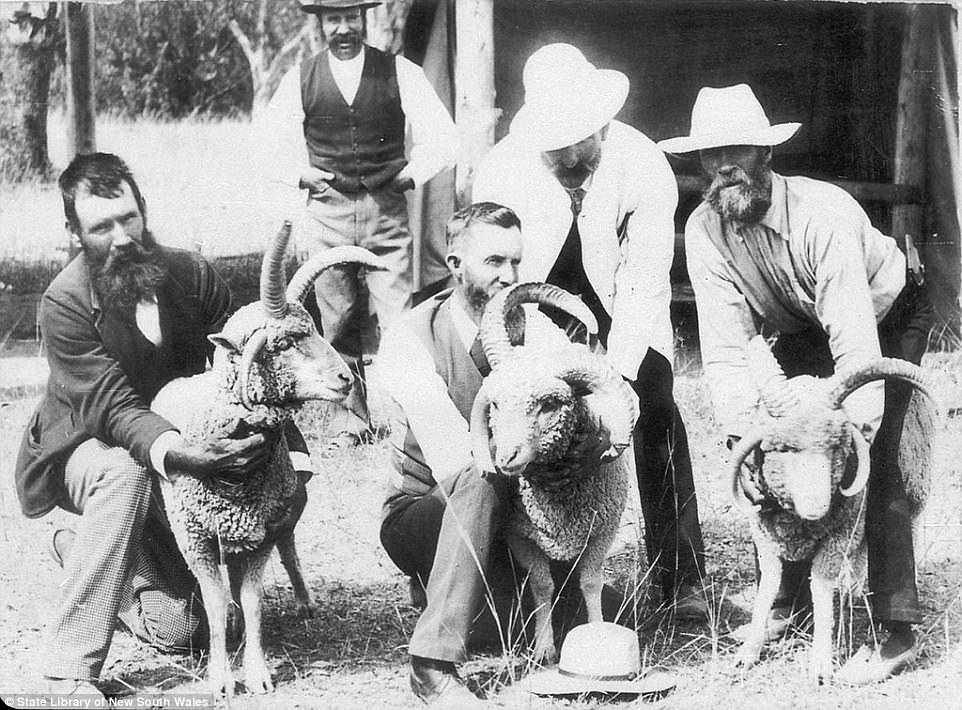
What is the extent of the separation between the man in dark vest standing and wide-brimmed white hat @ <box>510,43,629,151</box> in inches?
16.5

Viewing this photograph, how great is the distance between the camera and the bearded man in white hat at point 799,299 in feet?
19.5

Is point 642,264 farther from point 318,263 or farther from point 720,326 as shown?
point 318,263

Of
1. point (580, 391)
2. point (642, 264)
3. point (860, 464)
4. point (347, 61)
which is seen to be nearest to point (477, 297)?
point (580, 391)

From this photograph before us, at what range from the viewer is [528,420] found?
209 inches

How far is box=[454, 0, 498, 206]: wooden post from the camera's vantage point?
239 inches

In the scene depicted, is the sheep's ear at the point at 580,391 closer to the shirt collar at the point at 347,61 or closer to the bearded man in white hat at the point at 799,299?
the bearded man in white hat at the point at 799,299

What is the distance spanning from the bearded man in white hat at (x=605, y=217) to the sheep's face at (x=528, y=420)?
78 cm

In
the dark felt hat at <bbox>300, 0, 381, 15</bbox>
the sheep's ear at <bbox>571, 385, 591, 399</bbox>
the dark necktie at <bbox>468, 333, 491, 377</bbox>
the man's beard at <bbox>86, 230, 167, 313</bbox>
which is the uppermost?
the dark felt hat at <bbox>300, 0, 381, 15</bbox>

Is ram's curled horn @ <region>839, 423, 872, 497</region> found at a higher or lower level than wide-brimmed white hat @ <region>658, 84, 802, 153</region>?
lower

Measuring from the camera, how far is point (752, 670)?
19.1 ft

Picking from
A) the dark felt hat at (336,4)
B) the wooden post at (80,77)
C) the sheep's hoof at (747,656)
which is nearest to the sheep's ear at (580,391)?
the sheep's hoof at (747,656)

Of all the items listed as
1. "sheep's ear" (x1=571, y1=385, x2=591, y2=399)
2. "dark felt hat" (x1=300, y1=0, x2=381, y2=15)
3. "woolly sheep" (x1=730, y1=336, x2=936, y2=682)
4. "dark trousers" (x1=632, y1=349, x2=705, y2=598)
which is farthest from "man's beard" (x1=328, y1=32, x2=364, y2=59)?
"woolly sheep" (x1=730, y1=336, x2=936, y2=682)

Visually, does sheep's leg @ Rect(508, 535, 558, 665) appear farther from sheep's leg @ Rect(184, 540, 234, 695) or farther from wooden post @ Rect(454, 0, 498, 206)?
wooden post @ Rect(454, 0, 498, 206)

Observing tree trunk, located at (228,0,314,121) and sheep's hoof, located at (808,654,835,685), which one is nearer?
sheep's hoof, located at (808,654,835,685)
